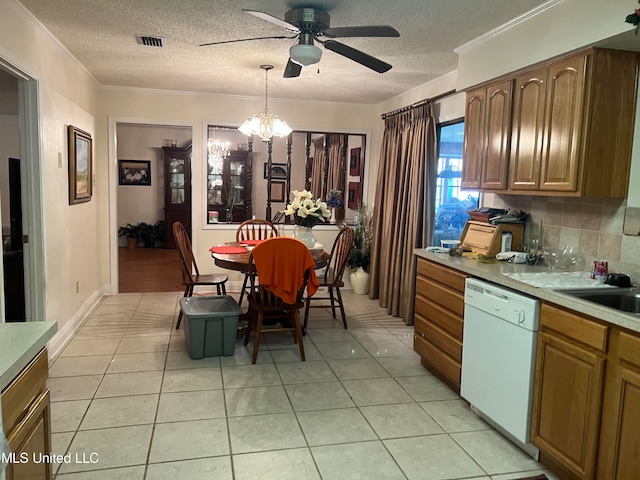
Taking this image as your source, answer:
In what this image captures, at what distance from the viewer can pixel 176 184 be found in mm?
9141

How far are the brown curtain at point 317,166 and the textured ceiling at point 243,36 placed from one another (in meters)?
2.70

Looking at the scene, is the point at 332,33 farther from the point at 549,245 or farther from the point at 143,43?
the point at 549,245

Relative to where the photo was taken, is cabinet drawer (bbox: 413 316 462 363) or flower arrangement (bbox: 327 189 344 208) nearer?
cabinet drawer (bbox: 413 316 462 363)

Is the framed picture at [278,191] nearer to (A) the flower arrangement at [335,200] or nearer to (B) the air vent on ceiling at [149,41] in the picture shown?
(A) the flower arrangement at [335,200]

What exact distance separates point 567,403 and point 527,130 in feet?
5.19

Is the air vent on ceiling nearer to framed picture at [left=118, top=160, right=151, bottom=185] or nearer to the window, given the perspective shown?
the window

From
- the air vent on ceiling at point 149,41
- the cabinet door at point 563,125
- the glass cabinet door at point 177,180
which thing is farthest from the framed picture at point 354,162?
the glass cabinet door at point 177,180

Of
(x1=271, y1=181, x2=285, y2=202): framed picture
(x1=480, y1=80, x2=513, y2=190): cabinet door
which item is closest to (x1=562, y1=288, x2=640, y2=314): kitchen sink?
(x1=480, y1=80, x2=513, y2=190): cabinet door

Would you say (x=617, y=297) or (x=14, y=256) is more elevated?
(x=617, y=297)

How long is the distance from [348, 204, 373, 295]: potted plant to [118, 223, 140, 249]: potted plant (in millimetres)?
5144

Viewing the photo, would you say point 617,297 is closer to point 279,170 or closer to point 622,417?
point 622,417

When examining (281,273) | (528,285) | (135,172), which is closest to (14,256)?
(281,273)

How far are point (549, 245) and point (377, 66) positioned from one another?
1.62 metres

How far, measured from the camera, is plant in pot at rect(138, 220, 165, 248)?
9227 millimetres
